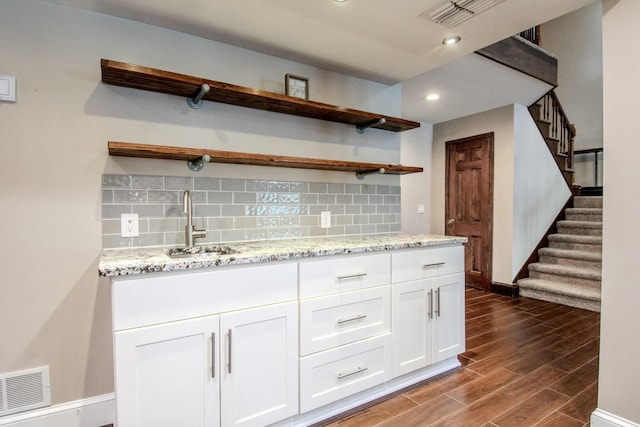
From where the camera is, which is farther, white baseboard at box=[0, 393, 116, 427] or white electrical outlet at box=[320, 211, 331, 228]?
white electrical outlet at box=[320, 211, 331, 228]

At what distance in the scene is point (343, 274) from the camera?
1.85 meters

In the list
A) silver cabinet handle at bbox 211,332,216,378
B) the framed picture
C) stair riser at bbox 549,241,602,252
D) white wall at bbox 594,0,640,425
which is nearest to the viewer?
silver cabinet handle at bbox 211,332,216,378

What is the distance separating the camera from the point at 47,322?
1.68m

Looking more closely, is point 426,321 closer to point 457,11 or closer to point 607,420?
point 607,420

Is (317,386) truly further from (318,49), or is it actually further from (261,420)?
(318,49)

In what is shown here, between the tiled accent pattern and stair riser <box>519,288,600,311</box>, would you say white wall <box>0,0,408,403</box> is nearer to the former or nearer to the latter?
the tiled accent pattern

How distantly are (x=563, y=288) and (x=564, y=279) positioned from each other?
30cm

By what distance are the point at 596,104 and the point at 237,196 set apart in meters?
6.76

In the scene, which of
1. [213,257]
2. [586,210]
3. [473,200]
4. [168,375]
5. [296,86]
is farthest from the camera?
[586,210]

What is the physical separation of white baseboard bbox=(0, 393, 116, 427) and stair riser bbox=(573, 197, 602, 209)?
6.07 metres

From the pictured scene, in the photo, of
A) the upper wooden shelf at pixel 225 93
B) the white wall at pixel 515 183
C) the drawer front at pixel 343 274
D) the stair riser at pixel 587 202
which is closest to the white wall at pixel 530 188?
the white wall at pixel 515 183

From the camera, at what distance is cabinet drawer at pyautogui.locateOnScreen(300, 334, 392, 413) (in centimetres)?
173

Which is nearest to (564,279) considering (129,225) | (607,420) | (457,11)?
(607,420)

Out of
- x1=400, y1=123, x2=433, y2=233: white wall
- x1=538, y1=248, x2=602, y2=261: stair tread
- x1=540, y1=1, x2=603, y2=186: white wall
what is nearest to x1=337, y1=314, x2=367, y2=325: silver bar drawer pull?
x1=400, y1=123, x2=433, y2=233: white wall
